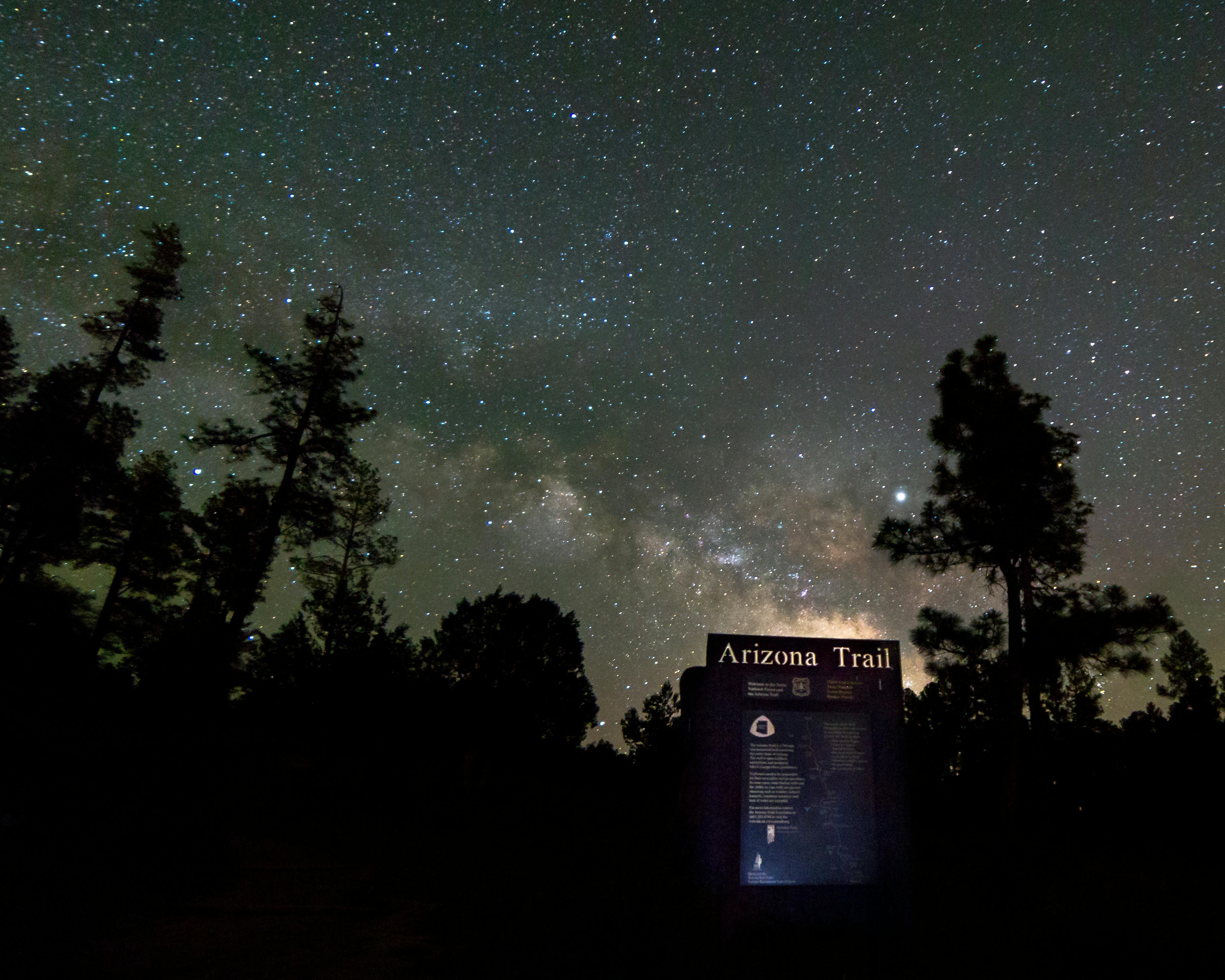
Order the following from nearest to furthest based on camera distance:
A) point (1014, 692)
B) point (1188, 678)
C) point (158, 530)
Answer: point (1014, 692)
point (158, 530)
point (1188, 678)

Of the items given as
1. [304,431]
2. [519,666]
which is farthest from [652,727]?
[304,431]

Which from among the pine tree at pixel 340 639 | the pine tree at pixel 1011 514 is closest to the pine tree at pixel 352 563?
the pine tree at pixel 340 639

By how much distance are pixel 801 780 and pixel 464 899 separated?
6.87 metres

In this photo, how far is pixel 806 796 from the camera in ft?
27.7

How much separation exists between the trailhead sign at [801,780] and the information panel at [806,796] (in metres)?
0.01

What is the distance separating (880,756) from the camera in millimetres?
8805

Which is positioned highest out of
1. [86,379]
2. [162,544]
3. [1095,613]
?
[86,379]

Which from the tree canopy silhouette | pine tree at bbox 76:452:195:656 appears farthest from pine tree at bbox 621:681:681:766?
pine tree at bbox 76:452:195:656

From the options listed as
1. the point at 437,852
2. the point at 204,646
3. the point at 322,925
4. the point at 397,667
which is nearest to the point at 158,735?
the point at 204,646

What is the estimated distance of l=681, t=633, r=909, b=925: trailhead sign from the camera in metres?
8.12

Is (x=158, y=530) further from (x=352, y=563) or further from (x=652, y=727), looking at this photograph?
(x=652, y=727)

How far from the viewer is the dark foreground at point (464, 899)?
726cm

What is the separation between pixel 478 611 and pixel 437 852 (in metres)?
31.7

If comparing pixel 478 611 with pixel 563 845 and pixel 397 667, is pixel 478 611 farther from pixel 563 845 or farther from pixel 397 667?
pixel 563 845
